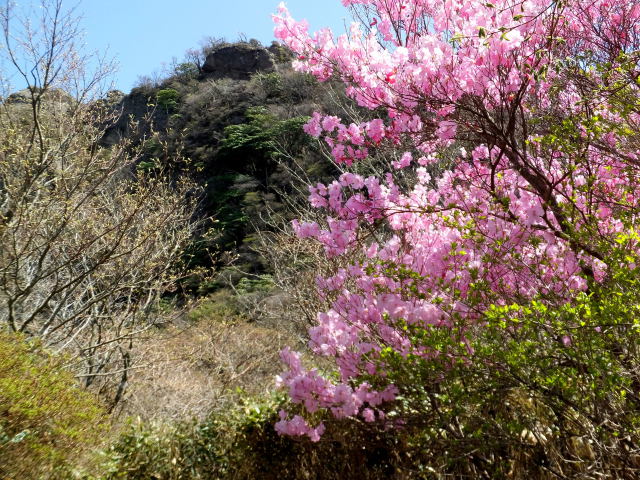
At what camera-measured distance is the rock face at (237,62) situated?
128 ft

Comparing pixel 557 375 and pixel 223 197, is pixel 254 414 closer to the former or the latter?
pixel 557 375

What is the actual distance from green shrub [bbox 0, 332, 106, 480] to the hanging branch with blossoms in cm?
149

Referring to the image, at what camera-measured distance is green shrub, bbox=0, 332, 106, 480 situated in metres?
3.05

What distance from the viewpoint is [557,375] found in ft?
7.36

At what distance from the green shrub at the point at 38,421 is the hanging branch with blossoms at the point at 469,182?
4.90ft

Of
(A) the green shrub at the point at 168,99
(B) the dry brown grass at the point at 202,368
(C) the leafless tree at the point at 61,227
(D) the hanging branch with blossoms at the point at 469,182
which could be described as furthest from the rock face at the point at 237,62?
(D) the hanging branch with blossoms at the point at 469,182

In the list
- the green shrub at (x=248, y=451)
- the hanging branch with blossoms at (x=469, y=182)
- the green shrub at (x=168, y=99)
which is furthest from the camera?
the green shrub at (x=168, y=99)

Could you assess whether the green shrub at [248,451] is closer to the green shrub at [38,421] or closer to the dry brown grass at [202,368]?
the green shrub at [38,421]

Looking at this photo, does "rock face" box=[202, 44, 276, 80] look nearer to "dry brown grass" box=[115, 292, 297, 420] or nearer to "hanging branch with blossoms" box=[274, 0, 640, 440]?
"dry brown grass" box=[115, 292, 297, 420]

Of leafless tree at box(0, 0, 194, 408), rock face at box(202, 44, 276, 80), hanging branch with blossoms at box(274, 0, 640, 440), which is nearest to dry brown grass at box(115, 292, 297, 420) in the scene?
leafless tree at box(0, 0, 194, 408)

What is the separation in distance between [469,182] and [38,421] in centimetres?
334

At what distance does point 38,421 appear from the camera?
3205 millimetres

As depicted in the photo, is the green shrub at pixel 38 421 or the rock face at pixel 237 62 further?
the rock face at pixel 237 62

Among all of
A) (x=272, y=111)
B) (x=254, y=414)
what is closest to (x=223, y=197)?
(x=272, y=111)
